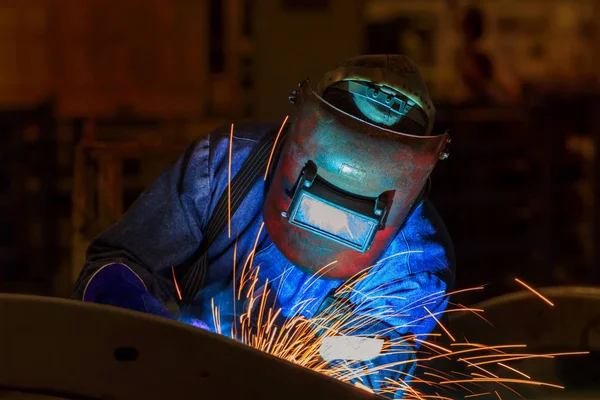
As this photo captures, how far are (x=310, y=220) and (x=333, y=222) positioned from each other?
53mm

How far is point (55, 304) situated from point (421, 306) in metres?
1.16

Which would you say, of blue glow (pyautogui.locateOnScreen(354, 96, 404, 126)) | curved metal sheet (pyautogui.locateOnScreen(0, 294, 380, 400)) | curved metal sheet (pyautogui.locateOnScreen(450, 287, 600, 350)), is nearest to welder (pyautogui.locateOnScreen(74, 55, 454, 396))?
blue glow (pyautogui.locateOnScreen(354, 96, 404, 126))

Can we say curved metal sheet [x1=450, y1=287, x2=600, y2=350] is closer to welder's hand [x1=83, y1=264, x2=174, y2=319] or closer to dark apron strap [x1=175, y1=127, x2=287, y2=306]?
dark apron strap [x1=175, y1=127, x2=287, y2=306]

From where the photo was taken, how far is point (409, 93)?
212cm

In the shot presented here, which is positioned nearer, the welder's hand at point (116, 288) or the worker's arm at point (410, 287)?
the welder's hand at point (116, 288)

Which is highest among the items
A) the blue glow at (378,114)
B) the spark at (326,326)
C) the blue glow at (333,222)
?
the blue glow at (378,114)

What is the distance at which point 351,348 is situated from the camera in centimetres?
206

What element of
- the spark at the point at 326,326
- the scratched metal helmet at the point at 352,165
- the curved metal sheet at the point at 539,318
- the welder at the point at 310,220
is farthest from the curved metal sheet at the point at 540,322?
the scratched metal helmet at the point at 352,165

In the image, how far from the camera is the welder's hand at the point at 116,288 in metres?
Result: 2.01

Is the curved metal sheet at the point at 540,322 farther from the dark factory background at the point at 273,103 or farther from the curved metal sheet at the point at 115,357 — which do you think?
the dark factory background at the point at 273,103

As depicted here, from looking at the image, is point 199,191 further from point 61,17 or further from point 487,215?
point 61,17

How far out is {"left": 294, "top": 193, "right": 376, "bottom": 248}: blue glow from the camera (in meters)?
1.99

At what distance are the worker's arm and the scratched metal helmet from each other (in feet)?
0.49

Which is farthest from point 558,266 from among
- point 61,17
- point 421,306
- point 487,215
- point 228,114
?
point 61,17
